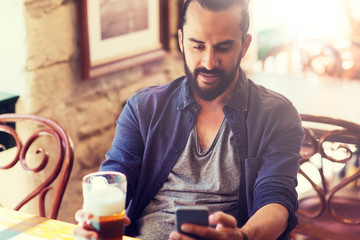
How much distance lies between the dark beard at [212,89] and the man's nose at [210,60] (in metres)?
0.01

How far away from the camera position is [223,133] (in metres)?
1.62

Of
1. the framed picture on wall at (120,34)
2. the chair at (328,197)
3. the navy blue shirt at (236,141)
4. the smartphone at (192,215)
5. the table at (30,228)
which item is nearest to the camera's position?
the smartphone at (192,215)

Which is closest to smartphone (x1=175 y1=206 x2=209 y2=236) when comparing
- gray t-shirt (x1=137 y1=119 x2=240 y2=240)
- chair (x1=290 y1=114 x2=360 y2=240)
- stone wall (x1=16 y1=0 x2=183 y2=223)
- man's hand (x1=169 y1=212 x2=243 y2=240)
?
man's hand (x1=169 y1=212 x2=243 y2=240)

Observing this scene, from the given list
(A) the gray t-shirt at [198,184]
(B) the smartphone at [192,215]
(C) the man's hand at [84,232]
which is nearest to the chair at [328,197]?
(A) the gray t-shirt at [198,184]

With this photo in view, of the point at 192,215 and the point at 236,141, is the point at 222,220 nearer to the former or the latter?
the point at 192,215

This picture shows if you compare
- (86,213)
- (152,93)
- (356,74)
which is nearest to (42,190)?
(152,93)

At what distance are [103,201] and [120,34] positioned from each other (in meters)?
1.63

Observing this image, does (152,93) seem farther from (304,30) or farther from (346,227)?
(304,30)

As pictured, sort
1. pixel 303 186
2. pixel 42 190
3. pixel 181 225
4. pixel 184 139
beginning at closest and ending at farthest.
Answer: pixel 181 225
pixel 184 139
pixel 42 190
pixel 303 186

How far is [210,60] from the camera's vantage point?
156cm

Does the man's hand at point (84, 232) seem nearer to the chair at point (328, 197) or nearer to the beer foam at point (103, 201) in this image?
the beer foam at point (103, 201)

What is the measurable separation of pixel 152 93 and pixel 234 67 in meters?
0.29

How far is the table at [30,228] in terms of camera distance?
1.45 m

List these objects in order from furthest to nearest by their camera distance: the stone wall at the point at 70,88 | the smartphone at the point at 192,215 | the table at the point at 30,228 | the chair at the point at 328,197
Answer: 1. the stone wall at the point at 70,88
2. the chair at the point at 328,197
3. the table at the point at 30,228
4. the smartphone at the point at 192,215
